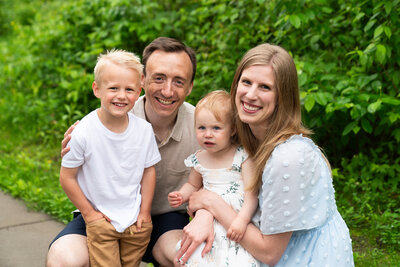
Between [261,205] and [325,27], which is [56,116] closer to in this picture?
[325,27]

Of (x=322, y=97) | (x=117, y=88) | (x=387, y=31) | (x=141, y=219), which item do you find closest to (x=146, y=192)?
(x=141, y=219)

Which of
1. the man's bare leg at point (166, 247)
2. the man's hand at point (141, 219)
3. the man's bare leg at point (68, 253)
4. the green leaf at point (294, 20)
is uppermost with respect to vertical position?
the green leaf at point (294, 20)

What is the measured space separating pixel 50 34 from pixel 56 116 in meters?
1.07

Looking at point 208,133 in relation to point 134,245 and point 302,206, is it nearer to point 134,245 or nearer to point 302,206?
point 302,206

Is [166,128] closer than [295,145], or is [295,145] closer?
[295,145]

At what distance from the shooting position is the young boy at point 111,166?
2.35 meters

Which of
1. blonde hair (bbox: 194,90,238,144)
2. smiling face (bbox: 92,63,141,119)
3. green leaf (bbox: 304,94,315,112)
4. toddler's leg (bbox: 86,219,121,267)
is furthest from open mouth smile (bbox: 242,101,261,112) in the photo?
green leaf (bbox: 304,94,315,112)

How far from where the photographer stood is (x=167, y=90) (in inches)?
105

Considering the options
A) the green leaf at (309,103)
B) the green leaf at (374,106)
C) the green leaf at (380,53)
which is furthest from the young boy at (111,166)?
the green leaf at (380,53)

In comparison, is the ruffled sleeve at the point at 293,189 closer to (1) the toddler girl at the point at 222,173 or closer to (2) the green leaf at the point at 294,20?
(1) the toddler girl at the point at 222,173

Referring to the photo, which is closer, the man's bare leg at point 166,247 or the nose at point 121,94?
the nose at point 121,94

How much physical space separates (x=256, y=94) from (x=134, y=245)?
101cm

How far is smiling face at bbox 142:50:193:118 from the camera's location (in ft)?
8.88

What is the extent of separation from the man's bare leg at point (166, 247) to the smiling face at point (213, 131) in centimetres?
56
